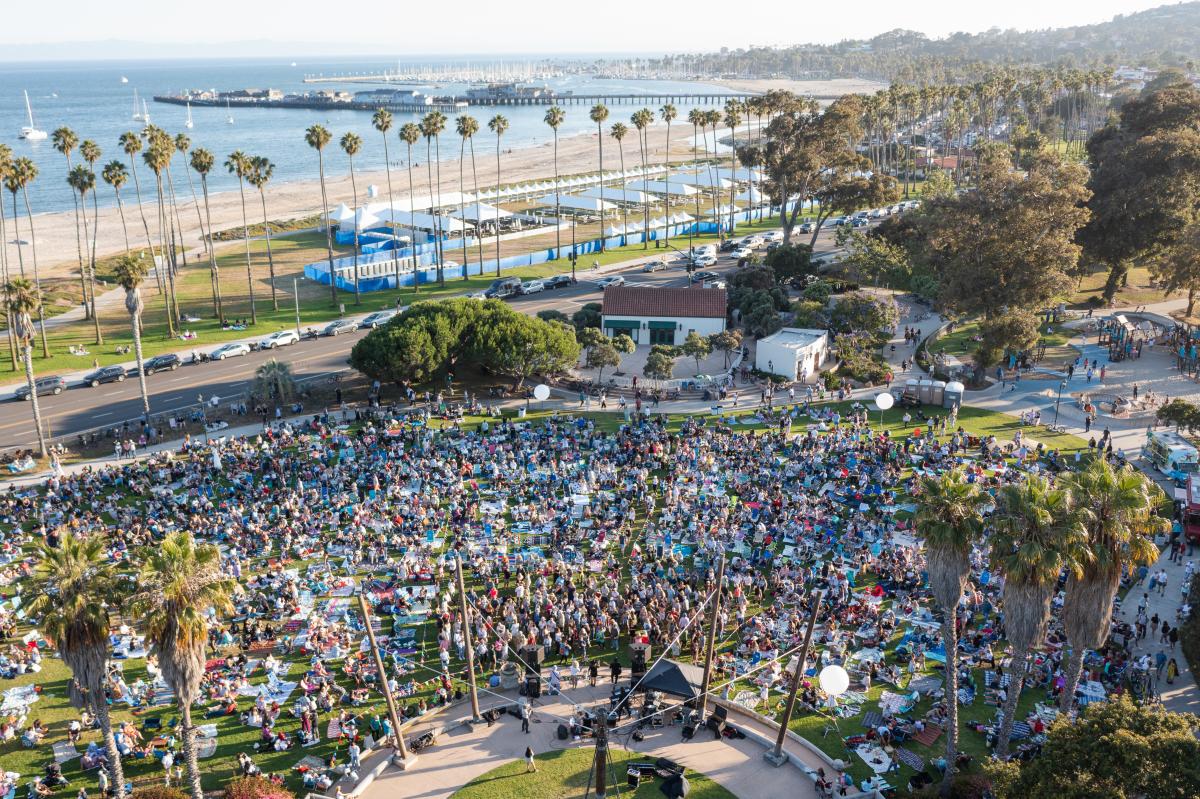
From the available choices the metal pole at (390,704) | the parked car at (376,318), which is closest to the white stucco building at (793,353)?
the parked car at (376,318)

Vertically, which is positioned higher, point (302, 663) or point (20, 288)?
point (20, 288)

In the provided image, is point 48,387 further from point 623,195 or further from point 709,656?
point 623,195

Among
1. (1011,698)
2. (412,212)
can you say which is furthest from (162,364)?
(1011,698)

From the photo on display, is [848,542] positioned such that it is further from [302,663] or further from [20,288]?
[20,288]

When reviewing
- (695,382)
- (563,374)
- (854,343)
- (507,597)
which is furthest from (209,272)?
(507,597)

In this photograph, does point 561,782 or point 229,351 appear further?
point 229,351

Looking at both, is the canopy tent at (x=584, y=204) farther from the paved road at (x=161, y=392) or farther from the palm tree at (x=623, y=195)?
the paved road at (x=161, y=392)

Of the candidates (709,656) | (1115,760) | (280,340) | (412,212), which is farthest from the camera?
(412,212)

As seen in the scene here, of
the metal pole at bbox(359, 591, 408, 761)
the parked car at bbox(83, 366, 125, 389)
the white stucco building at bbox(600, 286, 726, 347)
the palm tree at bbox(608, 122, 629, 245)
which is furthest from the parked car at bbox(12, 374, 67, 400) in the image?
the palm tree at bbox(608, 122, 629, 245)
